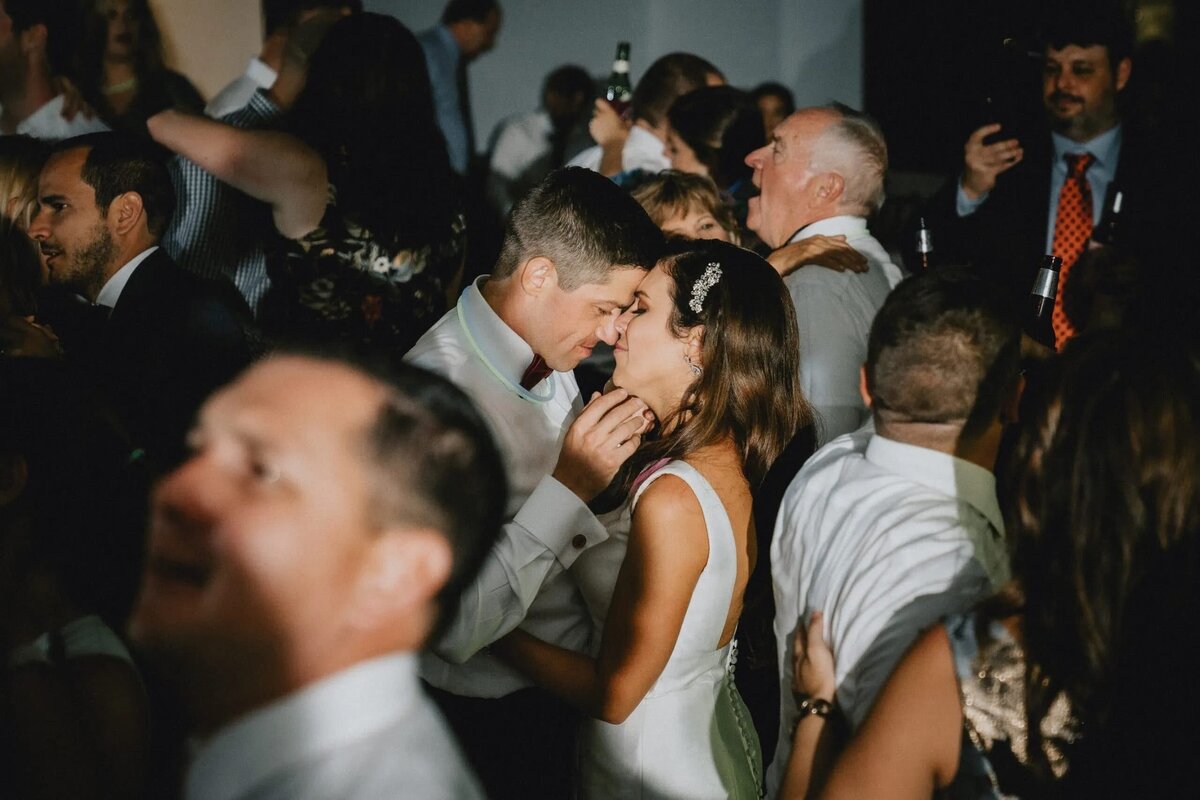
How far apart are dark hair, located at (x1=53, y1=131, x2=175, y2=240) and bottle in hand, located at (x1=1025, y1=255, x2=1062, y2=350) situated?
202cm

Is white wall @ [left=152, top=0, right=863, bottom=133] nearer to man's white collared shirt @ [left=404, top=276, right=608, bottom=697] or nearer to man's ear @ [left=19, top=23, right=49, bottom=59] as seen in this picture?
man's ear @ [left=19, top=23, right=49, bottom=59]

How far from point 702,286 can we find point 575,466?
0.39 metres

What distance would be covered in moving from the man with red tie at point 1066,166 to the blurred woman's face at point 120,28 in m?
3.02

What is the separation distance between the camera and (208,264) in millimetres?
2955

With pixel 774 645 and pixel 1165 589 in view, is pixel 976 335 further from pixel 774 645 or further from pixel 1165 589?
pixel 774 645

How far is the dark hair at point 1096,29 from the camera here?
10.3 feet

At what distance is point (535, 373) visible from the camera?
2049 mm

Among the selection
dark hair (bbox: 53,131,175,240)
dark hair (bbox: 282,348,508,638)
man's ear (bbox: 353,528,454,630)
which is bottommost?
man's ear (bbox: 353,528,454,630)

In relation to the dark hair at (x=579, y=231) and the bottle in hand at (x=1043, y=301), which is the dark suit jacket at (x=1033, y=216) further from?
the dark hair at (x=579, y=231)

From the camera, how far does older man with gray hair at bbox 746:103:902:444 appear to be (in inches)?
99.0

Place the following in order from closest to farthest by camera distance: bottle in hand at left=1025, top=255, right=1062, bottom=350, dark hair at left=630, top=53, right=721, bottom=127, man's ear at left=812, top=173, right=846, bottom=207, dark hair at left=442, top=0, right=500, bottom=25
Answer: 1. bottle in hand at left=1025, top=255, right=1062, bottom=350
2. man's ear at left=812, top=173, right=846, bottom=207
3. dark hair at left=630, top=53, right=721, bottom=127
4. dark hair at left=442, top=0, right=500, bottom=25

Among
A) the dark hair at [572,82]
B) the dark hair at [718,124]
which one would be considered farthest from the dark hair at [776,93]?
the dark hair at [718,124]

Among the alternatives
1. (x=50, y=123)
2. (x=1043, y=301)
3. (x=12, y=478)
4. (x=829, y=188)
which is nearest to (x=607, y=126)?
(x=829, y=188)

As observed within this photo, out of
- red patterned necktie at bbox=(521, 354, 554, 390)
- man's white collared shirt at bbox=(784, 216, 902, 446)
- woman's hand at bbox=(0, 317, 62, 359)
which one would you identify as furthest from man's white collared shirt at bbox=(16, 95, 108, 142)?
man's white collared shirt at bbox=(784, 216, 902, 446)
